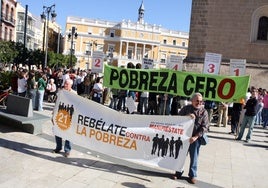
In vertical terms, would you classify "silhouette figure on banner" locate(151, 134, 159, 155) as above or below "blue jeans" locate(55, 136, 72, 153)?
above

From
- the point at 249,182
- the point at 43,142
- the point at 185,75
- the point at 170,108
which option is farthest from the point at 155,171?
the point at 170,108

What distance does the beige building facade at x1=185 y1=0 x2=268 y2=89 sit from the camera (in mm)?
23328

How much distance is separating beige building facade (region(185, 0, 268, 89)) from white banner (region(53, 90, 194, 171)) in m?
16.6

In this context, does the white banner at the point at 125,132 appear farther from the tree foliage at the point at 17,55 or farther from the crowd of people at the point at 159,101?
the tree foliage at the point at 17,55

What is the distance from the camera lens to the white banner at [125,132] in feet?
23.7

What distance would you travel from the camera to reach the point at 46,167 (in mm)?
7383

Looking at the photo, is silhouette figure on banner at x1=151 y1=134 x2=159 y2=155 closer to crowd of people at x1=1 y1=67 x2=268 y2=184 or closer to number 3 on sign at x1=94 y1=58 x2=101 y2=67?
crowd of people at x1=1 y1=67 x2=268 y2=184

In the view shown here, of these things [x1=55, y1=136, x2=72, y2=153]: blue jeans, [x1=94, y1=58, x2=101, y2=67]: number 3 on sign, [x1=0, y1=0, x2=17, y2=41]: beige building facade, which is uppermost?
[x1=0, y1=0, x2=17, y2=41]: beige building facade

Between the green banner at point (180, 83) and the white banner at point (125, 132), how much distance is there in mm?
3222

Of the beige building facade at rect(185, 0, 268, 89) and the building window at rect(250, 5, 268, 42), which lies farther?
the building window at rect(250, 5, 268, 42)

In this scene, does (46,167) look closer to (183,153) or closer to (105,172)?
(105,172)

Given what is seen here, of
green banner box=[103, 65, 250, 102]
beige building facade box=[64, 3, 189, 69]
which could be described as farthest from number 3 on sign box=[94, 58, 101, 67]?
beige building facade box=[64, 3, 189, 69]

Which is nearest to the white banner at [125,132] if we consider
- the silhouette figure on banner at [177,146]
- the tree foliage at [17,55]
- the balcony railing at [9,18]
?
the silhouette figure on banner at [177,146]

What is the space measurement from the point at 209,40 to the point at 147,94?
353 inches
